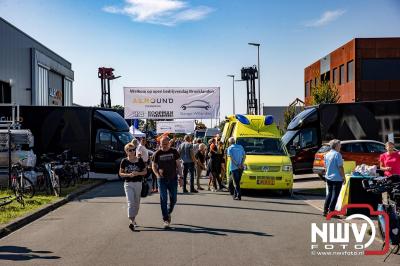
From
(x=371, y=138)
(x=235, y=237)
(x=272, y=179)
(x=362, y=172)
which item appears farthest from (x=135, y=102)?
(x=235, y=237)

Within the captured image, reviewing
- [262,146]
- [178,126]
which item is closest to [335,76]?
[178,126]

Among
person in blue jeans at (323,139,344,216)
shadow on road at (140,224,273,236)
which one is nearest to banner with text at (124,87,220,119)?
person in blue jeans at (323,139,344,216)

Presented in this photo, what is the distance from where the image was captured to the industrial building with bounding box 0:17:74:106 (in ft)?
118

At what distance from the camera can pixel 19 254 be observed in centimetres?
806

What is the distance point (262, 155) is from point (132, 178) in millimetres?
7358

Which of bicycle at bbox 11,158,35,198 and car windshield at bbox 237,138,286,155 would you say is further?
car windshield at bbox 237,138,286,155

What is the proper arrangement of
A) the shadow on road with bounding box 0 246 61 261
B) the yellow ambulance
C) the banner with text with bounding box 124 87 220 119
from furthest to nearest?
1. the banner with text with bounding box 124 87 220 119
2. the yellow ambulance
3. the shadow on road with bounding box 0 246 61 261

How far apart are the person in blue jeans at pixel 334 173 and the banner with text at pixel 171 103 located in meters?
17.4

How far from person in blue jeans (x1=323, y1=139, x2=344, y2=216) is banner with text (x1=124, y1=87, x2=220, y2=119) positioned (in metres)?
17.4

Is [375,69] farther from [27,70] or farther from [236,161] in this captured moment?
[236,161]

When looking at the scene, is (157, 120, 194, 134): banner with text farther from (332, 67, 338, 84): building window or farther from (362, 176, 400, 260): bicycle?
(362, 176, 400, 260): bicycle

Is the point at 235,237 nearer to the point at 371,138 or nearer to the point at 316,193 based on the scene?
the point at 316,193

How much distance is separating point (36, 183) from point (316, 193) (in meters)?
8.86

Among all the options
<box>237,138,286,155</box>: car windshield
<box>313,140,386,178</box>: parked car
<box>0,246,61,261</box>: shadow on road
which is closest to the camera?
<box>0,246,61,261</box>: shadow on road
